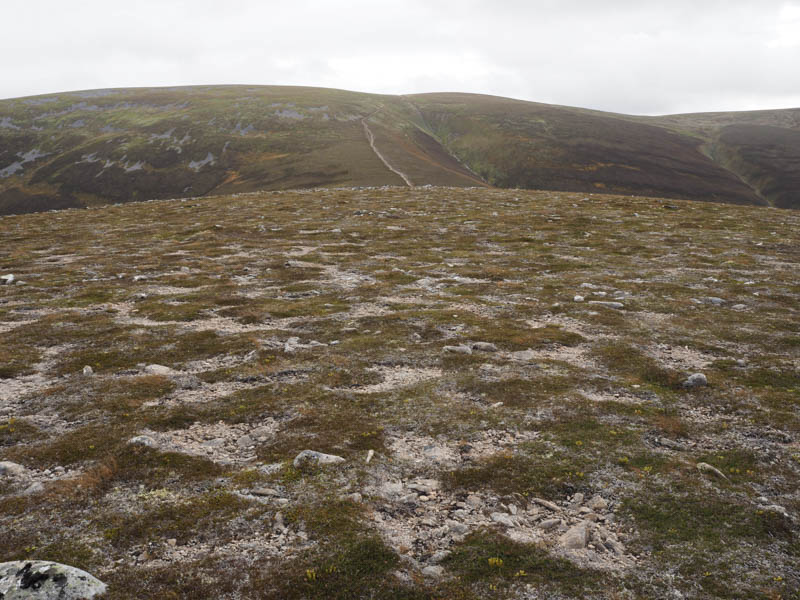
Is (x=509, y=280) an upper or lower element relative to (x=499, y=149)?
lower

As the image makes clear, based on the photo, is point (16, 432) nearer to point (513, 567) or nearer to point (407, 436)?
point (407, 436)

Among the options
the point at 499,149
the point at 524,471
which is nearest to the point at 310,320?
the point at 524,471

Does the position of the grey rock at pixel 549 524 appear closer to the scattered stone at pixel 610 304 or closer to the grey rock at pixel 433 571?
the grey rock at pixel 433 571

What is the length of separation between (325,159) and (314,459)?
129 m

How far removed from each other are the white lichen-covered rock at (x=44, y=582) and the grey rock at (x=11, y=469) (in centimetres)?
330

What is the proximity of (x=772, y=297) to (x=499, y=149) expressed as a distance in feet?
536

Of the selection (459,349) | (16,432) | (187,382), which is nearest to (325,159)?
(459,349)

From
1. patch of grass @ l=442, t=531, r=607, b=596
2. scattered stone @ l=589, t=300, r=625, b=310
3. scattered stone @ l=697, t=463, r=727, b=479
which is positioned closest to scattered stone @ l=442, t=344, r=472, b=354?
scattered stone @ l=697, t=463, r=727, b=479

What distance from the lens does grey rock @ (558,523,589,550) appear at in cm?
677

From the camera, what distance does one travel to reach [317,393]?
11.6 m

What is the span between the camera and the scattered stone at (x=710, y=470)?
822 centimetres

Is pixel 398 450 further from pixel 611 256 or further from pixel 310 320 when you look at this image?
pixel 611 256

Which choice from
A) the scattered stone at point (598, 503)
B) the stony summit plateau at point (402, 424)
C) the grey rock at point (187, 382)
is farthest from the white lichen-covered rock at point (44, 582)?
the scattered stone at point (598, 503)

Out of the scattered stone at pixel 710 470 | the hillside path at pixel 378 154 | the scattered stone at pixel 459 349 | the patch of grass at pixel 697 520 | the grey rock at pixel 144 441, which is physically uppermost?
the hillside path at pixel 378 154
